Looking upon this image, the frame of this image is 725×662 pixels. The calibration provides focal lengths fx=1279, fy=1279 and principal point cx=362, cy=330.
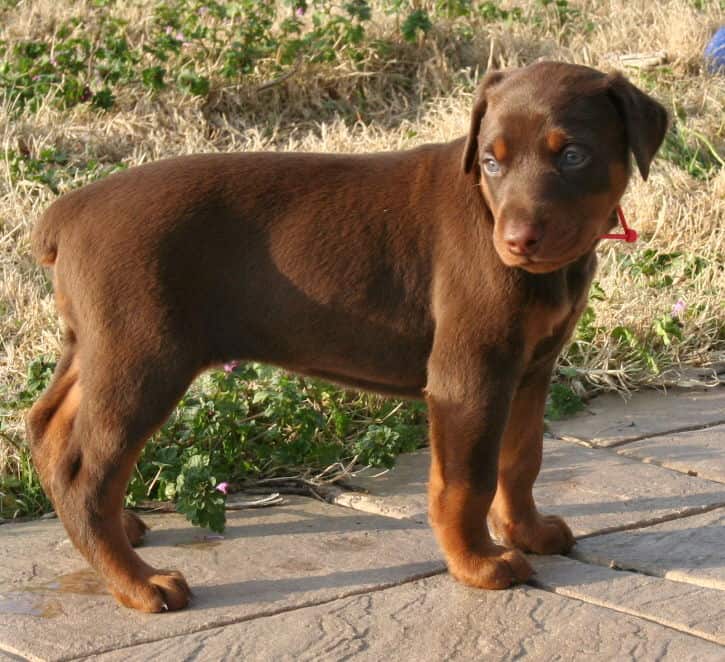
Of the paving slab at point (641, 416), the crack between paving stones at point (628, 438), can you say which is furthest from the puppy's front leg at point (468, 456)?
the paving slab at point (641, 416)

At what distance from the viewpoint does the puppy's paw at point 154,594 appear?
368 cm

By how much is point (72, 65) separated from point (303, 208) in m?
5.76

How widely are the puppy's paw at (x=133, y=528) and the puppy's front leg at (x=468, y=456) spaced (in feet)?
3.44

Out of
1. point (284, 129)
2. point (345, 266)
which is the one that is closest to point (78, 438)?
point (345, 266)

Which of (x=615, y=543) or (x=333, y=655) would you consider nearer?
(x=333, y=655)

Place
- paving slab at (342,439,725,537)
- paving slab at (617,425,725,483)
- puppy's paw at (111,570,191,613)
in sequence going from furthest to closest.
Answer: paving slab at (617,425,725,483) < paving slab at (342,439,725,537) < puppy's paw at (111,570,191,613)

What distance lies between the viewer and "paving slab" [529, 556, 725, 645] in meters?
3.50

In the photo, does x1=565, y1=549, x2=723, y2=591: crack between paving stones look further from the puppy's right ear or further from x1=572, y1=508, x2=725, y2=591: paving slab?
the puppy's right ear

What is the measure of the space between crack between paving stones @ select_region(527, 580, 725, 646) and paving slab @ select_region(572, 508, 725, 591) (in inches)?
Result: 4.2

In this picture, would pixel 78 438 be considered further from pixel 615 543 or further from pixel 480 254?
pixel 615 543

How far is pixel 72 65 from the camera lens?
29.9 ft

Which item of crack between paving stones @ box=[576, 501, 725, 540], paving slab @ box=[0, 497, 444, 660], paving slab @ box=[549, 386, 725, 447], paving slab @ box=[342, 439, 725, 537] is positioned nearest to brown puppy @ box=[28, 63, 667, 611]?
paving slab @ box=[0, 497, 444, 660]

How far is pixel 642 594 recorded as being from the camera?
371 centimetres

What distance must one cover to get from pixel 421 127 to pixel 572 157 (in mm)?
5581
